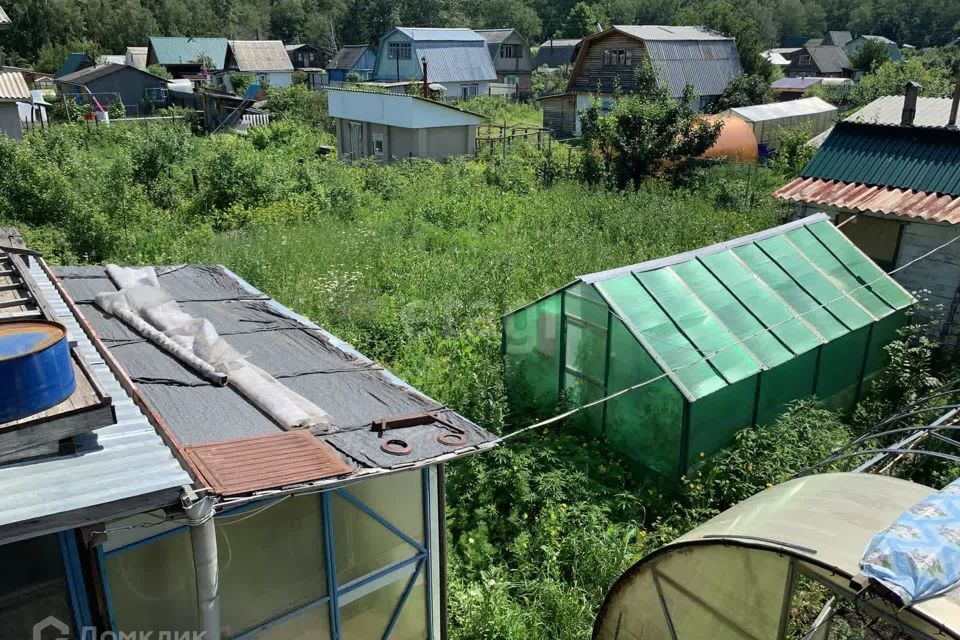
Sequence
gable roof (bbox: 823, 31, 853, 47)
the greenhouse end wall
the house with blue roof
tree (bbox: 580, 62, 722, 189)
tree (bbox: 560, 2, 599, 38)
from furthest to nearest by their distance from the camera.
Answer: gable roof (bbox: 823, 31, 853, 47), tree (bbox: 560, 2, 599, 38), the house with blue roof, tree (bbox: 580, 62, 722, 189), the greenhouse end wall

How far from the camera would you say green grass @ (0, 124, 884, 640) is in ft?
24.2

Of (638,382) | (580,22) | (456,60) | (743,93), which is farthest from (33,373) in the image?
(580,22)

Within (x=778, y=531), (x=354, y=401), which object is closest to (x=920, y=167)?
(x=778, y=531)

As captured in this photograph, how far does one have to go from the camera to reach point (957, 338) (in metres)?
11.9

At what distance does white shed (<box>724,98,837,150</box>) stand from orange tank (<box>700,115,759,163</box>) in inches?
58.4

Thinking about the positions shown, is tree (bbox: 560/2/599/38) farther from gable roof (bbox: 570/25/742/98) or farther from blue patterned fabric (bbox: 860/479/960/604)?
blue patterned fabric (bbox: 860/479/960/604)

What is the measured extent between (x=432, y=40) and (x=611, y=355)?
44330mm

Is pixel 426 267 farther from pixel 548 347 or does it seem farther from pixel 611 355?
pixel 611 355

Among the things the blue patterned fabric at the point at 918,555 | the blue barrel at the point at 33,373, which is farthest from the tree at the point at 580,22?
the blue barrel at the point at 33,373

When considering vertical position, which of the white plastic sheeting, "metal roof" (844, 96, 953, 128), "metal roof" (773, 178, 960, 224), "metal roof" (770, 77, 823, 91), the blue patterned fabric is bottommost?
the blue patterned fabric

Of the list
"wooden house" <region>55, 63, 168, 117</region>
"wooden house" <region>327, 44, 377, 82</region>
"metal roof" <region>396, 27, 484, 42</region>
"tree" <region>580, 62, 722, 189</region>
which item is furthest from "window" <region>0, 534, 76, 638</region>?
"wooden house" <region>327, 44, 377, 82</region>

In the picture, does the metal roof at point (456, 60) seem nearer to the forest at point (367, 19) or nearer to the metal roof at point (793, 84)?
the forest at point (367, 19)

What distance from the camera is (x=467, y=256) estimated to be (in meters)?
15.6

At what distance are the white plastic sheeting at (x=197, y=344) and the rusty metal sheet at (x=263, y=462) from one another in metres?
0.40
